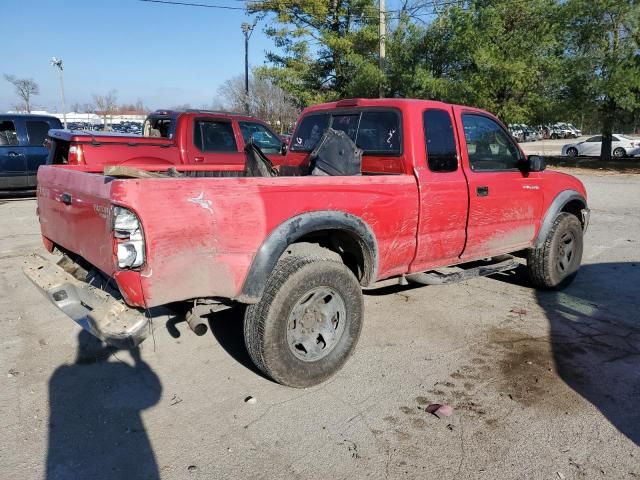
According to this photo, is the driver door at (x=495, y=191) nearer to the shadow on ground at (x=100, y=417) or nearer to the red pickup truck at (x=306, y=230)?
the red pickup truck at (x=306, y=230)

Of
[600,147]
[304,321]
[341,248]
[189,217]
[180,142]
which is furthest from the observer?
[600,147]

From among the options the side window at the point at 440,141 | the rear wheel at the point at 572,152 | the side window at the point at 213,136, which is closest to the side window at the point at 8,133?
Result: the side window at the point at 213,136

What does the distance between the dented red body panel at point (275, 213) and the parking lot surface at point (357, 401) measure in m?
0.76

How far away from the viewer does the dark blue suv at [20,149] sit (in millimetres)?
11453

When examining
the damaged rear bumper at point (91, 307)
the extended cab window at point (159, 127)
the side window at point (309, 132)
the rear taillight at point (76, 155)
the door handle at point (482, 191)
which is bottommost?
the damaged rear bumper at point (91, 307)

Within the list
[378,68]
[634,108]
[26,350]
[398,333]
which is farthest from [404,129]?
[634,108]

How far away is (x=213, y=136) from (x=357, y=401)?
257 inches

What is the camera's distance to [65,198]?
11.1ft

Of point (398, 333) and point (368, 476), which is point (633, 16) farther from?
point (368, 476)

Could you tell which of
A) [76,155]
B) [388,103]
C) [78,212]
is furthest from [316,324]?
[76,155]

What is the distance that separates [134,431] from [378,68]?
69.3ft

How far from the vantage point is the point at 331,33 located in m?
23.3

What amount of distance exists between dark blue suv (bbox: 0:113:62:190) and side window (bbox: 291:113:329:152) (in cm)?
860

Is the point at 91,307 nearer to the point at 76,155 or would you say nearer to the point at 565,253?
the point at 76,155
